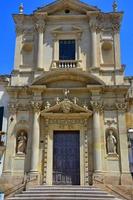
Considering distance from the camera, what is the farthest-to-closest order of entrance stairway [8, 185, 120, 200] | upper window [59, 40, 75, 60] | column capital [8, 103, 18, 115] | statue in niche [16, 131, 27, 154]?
1. upper window [59, 40, 75, 60]
2. column capital [8, 103, 18, 115]
3. statue in niche [16, 131, 27, 154]
4. entrance stairway [8, 185, 120, 200]

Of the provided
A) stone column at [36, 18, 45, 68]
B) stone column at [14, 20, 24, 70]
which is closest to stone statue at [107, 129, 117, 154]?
stone column at [36, 18, 45, 68]

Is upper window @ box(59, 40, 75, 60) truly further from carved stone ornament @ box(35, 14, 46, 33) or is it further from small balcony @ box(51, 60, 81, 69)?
carved stone ornament @ box(35, 14, 46, 33)

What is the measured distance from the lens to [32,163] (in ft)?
56.7

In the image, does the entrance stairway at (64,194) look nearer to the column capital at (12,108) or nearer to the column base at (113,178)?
the column base at (113,178)

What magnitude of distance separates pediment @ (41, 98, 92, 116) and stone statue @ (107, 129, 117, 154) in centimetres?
172

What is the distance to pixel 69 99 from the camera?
18.8 meters

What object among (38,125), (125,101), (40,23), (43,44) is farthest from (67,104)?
(40,23)

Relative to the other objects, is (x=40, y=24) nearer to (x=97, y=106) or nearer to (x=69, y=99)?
(x=69, y=99)

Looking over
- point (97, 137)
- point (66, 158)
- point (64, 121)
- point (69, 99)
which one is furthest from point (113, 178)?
point (69, 99)

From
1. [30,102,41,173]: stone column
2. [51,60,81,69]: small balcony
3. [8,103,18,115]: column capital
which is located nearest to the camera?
[30,102,41,173]: stone column

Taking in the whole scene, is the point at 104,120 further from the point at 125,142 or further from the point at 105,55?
the point at 105,55

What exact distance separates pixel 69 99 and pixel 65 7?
283 inches

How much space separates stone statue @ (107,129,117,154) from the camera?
58.0 feet

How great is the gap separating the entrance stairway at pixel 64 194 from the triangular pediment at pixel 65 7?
12.0m
